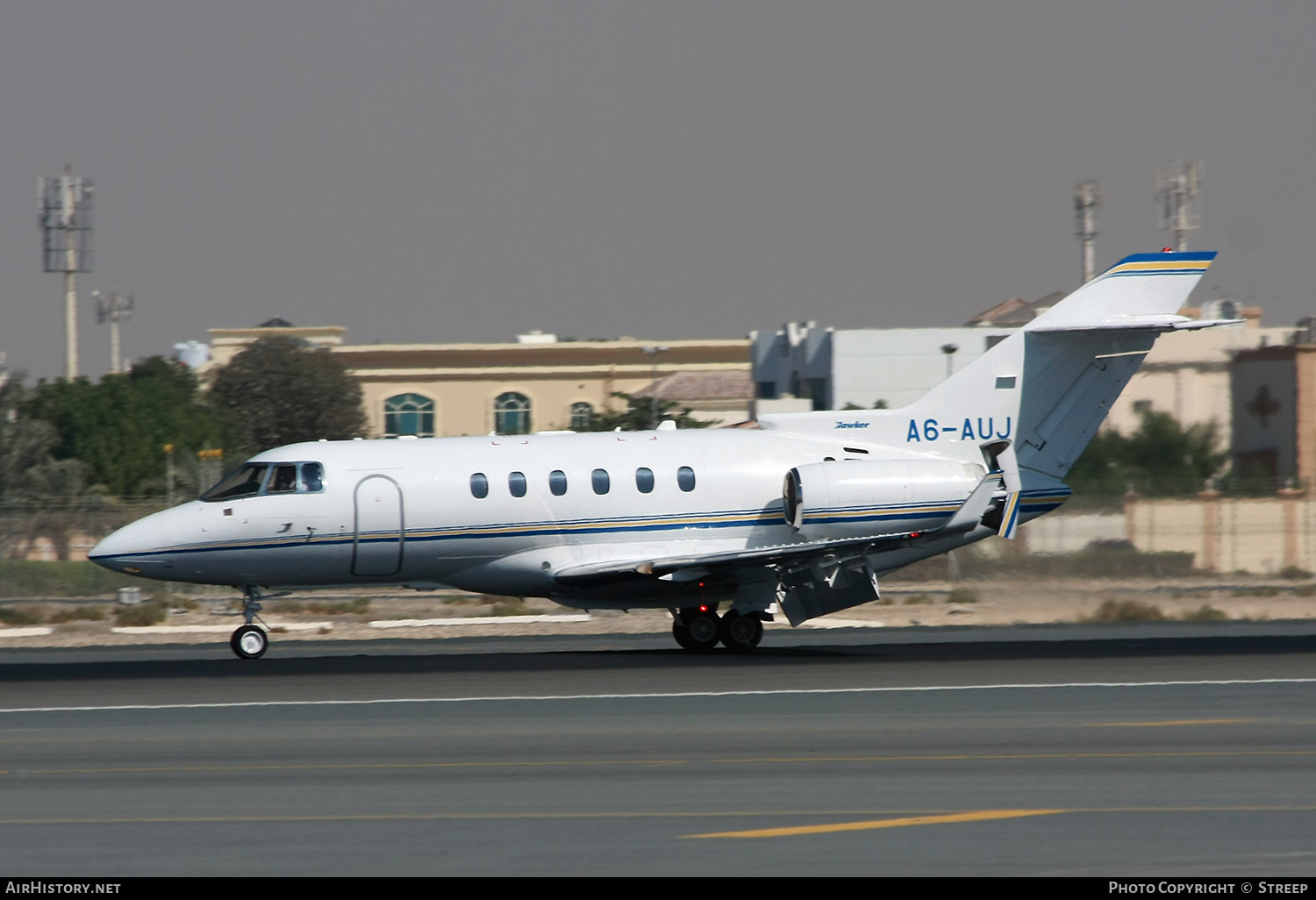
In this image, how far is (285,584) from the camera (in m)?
21.2

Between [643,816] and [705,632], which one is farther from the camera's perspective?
[705,632]

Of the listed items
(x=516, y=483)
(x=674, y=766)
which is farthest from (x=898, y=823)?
(x=516, y=483)

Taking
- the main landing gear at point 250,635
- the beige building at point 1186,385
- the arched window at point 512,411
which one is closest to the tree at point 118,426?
the arched window at point 512,411

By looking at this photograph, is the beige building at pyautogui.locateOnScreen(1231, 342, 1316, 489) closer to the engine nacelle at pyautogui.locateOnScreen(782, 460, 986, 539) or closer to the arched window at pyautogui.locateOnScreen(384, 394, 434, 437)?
the engine nacelle at pyautogui.locateOnScreen(782, 460, 986, 539)

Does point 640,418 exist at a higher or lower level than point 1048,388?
higher

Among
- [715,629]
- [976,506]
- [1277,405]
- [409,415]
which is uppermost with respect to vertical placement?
[409,415]

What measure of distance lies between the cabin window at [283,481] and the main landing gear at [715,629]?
5.71m

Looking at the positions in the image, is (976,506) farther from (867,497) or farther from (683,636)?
(683,636)

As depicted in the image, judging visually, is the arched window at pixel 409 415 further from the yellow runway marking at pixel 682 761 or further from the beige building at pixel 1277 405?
the yellow runway marking at pixel 682 761

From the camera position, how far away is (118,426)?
7812 centimetres

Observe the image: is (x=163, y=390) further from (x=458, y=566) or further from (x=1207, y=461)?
(x=458, y=566)

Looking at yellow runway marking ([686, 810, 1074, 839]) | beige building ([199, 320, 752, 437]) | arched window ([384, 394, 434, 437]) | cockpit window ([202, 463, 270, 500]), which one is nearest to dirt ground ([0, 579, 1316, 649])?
cockpit window ([202, 463, 270, 500])

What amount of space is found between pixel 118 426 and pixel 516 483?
62.3m

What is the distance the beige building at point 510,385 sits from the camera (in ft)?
279
